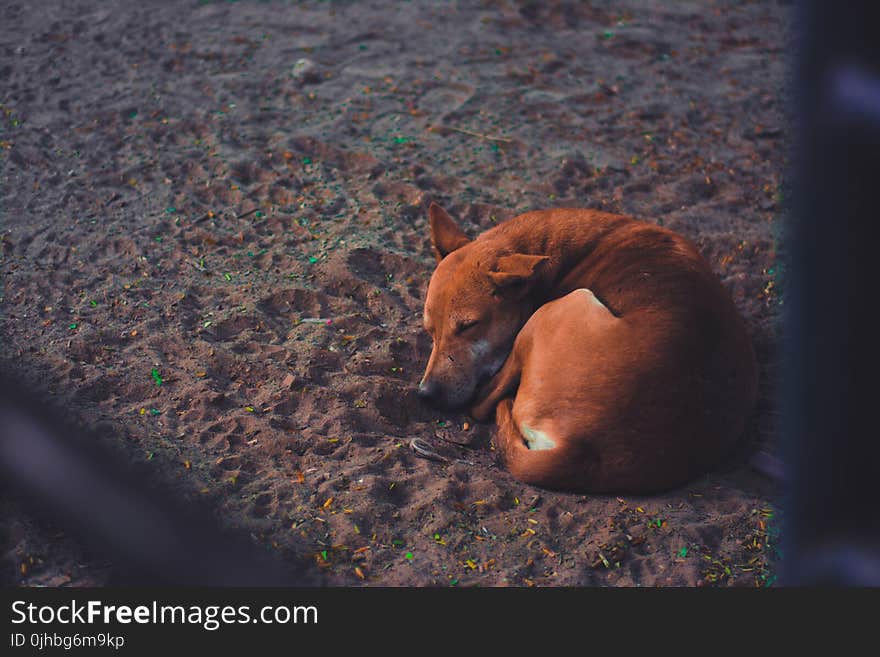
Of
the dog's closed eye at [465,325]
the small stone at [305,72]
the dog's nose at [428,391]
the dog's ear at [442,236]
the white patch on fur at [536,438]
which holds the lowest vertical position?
the dog's nose at [428,391]

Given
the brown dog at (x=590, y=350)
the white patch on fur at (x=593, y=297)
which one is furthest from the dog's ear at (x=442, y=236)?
the white patch on fur at (x=593, y=297)

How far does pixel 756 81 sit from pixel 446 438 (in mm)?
4879

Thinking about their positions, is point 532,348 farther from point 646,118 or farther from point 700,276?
point 646,118

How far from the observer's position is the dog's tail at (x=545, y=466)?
354 centimetres

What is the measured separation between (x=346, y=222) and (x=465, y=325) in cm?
151

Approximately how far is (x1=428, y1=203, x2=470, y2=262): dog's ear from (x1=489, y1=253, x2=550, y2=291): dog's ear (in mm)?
534

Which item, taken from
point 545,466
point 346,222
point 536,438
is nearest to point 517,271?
point 536,438

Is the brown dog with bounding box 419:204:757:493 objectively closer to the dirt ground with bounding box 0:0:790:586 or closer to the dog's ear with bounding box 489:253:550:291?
the dog's ear with bounding box 489:253:550:291

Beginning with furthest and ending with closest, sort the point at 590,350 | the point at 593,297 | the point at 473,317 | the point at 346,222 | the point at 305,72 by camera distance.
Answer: the point at 305,72 < the point at 346,222 < the point at 473,317 < the point at 593,297 < the point at 590,350

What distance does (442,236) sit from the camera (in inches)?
185

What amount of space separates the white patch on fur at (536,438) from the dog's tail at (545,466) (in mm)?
23

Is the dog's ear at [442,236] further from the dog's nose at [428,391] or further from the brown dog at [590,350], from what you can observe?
the dog's nose at [428,391]

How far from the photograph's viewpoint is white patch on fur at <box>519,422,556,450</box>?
3604 millimetres

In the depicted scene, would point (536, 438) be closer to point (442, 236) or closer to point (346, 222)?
point (442, 236)
